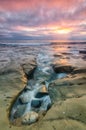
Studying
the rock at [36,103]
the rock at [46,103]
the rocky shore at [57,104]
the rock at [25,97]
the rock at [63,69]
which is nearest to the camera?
the rocky shore at [57,104]

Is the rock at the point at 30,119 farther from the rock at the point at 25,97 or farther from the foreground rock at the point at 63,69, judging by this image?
the foreground rock at the point at 63,69

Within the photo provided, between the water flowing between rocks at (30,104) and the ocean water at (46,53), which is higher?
the water flowing between rocks at (30,104)

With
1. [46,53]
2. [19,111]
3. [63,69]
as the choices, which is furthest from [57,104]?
[46,53]

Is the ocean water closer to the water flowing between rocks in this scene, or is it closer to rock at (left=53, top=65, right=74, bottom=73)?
rock at (left=53, top=65, right=74, bottom=73)

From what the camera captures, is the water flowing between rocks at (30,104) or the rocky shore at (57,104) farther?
the water flowing between rocks at (30,104)

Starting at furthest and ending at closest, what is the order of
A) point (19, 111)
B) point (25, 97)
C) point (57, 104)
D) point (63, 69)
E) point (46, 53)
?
1. point (46, 53)
2. point (63, 69)
3. point (25, 97)
4. point (19, 111)
5. point (57, 104)

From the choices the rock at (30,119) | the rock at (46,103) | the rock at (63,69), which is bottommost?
Result: the rock at (63,69)

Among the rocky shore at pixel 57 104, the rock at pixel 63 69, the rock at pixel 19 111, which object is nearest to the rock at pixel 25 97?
the rocky shore at pixel 57 104

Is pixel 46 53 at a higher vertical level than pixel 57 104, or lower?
lower

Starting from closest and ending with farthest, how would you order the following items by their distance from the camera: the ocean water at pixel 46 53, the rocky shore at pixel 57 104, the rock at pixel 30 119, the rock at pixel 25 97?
the rocky shore at pixel 57 104, the rock at pixel 30 119, the rock at pixel 25 97, the ocean water at pixel 46 53

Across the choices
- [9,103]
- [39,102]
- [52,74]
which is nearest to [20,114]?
[9,103]

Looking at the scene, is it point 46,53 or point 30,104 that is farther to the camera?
point 46,53

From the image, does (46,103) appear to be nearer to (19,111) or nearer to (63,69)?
(19,111)

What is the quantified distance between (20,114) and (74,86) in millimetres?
2570
